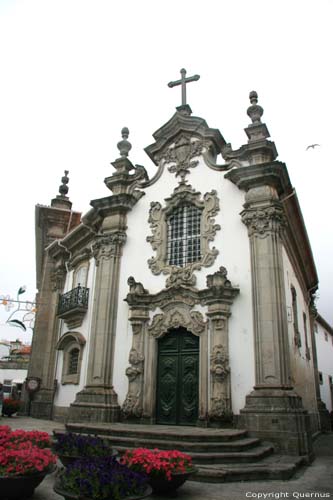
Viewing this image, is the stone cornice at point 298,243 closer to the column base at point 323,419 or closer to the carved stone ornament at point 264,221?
the carved stone ornament at point 264,221

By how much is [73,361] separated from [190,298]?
611 centimetres

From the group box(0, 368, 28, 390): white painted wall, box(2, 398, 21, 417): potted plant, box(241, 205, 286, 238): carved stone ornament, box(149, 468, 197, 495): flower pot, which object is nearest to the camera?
box(149, 468, 197, 495): flower pot

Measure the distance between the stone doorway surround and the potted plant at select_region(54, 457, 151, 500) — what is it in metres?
6.52

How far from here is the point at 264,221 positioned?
12.4 m

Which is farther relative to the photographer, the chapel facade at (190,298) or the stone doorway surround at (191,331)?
the stone doorway surround at (191,331)

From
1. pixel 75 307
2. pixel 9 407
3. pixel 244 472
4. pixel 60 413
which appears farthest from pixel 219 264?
pixel 9 407

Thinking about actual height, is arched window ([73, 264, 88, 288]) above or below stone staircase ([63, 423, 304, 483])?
above

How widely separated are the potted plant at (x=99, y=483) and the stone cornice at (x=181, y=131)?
1185 centimetres

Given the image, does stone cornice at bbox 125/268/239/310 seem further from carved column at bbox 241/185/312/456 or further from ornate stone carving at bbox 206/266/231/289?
carved column at bbox 241/185/312/456

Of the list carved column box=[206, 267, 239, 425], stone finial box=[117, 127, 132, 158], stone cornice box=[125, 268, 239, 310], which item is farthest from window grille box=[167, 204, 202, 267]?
stone finial box=[117, 127, 132, 158]

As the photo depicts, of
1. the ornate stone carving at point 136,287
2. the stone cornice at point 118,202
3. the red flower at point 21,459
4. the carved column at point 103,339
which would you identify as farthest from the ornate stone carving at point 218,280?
the red flower at point 21,459

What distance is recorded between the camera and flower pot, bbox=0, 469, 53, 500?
17.0 ft

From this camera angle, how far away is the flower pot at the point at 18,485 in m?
→ 5.19

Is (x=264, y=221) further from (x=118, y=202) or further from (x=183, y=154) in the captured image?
(x=118, y=202)
